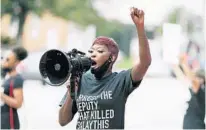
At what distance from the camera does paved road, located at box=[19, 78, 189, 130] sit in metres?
2.66

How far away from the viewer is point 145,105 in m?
2.69

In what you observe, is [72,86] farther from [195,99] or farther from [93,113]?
[195,99]

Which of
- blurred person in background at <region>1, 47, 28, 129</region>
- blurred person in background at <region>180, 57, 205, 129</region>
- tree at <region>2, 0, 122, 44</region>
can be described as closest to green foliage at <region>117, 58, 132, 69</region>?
tree at <region>2, 0, 122, 44</region>

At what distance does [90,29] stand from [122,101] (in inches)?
35.9

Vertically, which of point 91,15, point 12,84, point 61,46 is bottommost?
point 12,84

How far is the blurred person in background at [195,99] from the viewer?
8.74 feet

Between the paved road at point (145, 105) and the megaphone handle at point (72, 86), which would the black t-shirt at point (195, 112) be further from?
the megaphone handle at point (72, 86)

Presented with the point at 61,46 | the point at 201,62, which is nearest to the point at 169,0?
the point at 201,62

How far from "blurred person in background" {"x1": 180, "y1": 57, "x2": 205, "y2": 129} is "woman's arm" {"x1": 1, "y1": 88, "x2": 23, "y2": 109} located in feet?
2.88

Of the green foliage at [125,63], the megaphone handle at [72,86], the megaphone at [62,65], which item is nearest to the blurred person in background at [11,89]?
the green foliage at [125,63]

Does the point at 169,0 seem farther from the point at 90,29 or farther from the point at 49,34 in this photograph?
the point at 49,34

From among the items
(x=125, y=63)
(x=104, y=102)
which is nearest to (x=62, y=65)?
(x=104, y=102)

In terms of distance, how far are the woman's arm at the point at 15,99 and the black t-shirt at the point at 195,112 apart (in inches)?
35.5

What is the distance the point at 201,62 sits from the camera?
2725 mm
